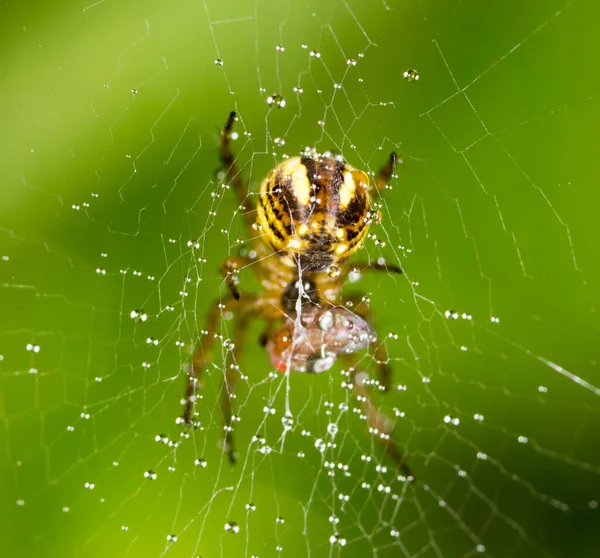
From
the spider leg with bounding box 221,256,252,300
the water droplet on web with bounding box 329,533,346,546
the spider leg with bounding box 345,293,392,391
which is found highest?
the spider leg with bounding box 221,256,252,300

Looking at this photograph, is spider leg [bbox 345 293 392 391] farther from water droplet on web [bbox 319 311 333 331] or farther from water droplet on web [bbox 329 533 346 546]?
water droplet on web [bbox 329 533 346 546]

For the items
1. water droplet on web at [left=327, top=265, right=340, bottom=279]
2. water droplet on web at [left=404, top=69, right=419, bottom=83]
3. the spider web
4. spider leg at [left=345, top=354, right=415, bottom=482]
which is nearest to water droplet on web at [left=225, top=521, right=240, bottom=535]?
the spider web

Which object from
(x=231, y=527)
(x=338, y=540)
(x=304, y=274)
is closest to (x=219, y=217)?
(x=304, y=274)

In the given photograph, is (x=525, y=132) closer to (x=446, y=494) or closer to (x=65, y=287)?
(x=446, y=494)

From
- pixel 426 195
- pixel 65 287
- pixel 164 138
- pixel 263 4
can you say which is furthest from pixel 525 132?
pixel 65 287

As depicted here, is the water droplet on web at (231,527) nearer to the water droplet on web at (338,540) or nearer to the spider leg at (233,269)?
the water droplet on web at (338,540)

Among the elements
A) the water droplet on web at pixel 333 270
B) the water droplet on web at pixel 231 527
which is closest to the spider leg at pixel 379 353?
the water droplet on web at pixel 333 270

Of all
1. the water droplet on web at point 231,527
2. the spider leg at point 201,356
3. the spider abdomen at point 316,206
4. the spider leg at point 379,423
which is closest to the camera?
the spider abdomen at point 316,206
